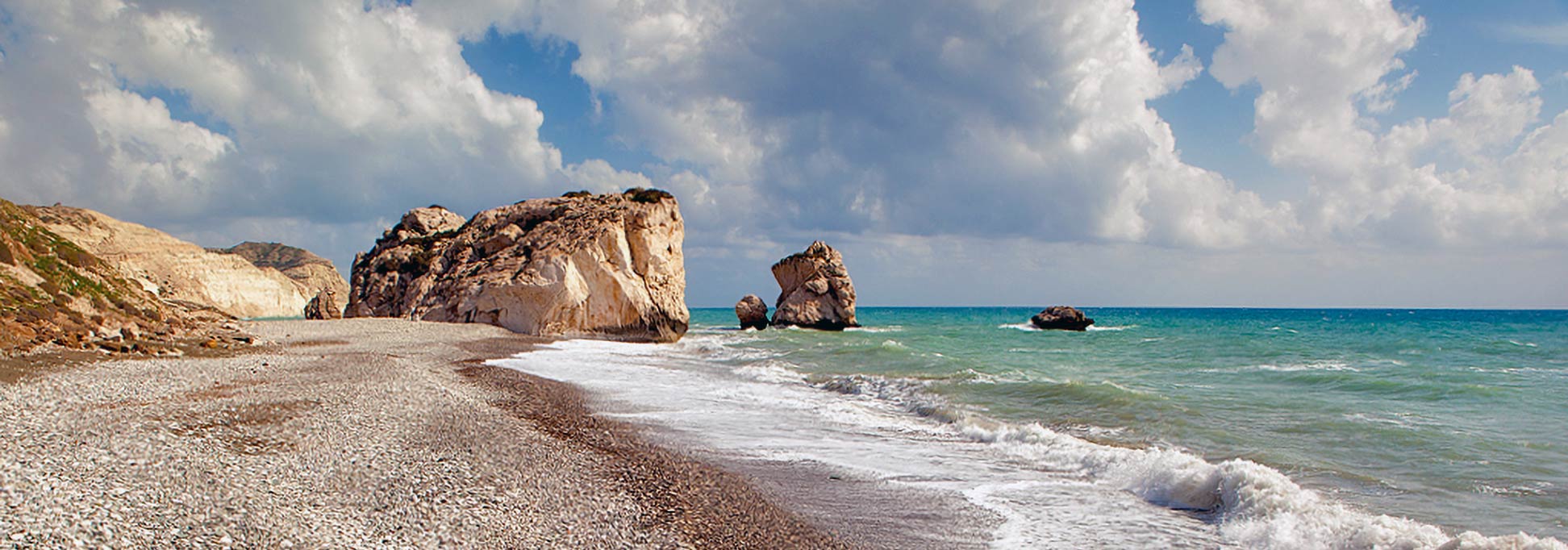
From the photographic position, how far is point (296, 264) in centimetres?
11775

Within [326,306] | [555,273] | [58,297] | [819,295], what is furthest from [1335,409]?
[326,306]

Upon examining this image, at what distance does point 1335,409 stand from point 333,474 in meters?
16.3

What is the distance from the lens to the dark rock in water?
5578 cm

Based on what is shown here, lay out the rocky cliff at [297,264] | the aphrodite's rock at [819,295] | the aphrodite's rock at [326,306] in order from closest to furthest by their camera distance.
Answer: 1. the aphrodite's rock at [326,306]
2. the aphrodite's rock at [819,295]
3. the rocky cliff at [297,264]

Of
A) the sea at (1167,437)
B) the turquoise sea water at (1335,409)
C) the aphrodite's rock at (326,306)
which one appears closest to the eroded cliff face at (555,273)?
the aphrodite's rock at (326,306)

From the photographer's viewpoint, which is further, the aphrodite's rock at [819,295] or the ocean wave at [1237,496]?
the aphrodite's rock at [819,295]

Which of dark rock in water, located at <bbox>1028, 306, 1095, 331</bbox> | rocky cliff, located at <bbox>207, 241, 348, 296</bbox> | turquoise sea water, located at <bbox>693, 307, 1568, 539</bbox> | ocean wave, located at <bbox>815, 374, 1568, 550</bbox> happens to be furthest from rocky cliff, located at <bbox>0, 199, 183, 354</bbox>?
rocky cliff, located at <bbox>207, 241, 348, 296</bbox>

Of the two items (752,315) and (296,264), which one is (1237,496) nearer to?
(752,315)

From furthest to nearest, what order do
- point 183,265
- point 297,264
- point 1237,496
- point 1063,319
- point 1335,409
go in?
point 297,264 < point 183,265 < point 1063,319 < point 1335,409 < point 1237,496

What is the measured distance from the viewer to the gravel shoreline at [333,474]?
518 centimetres

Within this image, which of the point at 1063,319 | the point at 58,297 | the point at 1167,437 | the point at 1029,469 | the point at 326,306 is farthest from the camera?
the point at 1063,319

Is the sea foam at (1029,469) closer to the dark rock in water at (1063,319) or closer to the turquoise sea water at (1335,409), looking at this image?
the turquoise sea water at (1335,409)

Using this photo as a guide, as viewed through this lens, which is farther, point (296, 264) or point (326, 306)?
point (296, 264)

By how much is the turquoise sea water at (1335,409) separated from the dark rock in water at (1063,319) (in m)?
24.6
